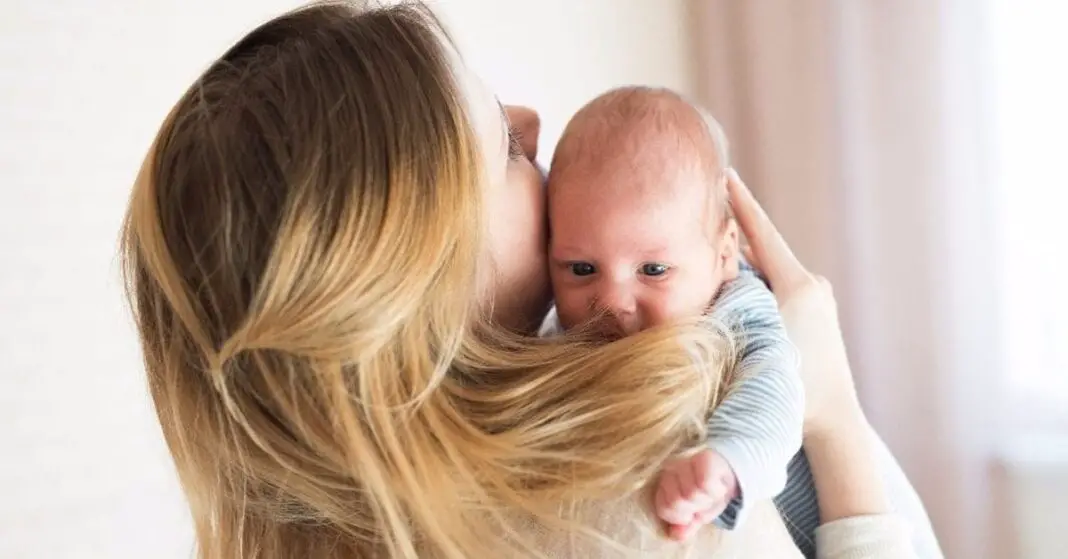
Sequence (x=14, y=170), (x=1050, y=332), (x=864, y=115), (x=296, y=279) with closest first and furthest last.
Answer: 1. (x=296, y=279)
2. (x=14, y=170)
3. (x=1050, y=332)
4. (x=864, y=115)

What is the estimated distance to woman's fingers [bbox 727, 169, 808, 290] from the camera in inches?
41.3

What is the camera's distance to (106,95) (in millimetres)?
1213

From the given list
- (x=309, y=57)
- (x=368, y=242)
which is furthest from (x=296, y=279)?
(x=309, y=57)

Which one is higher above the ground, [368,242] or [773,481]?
[368,242]

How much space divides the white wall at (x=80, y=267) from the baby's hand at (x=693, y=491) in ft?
2.03

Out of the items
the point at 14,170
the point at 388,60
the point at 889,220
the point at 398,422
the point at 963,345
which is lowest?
the point at 963,345

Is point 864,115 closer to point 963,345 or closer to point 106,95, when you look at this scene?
point 963,345

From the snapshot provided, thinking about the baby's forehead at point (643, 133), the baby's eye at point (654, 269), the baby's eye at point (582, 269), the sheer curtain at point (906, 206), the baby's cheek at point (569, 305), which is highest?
the baby's forehead at point (643, 133)

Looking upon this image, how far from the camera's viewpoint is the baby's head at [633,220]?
0.88 metres

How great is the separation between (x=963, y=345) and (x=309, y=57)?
147 cm

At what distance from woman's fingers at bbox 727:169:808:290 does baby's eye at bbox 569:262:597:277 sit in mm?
224

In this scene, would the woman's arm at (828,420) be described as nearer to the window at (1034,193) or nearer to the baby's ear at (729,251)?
the baby's ear at (729,251)

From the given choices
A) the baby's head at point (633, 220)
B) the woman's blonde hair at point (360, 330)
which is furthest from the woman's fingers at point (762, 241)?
the woman's blonde hair at point (360, 330)

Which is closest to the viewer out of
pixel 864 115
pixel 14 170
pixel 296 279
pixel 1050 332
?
pixel 296 279
